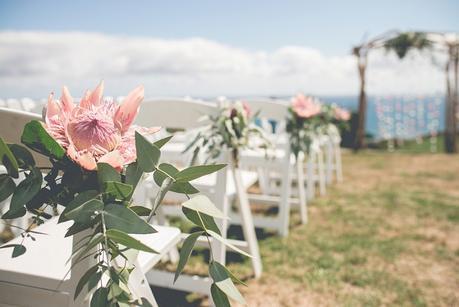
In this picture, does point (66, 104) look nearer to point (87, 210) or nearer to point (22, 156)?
point (22, 156)

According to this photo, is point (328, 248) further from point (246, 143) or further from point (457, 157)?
point (457, 157)

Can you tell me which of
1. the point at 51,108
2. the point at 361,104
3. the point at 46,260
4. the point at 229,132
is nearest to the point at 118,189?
the point at 51,108

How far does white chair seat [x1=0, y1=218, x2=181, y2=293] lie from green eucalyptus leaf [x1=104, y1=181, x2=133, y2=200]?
14.2 inches

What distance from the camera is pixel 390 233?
11.0ft

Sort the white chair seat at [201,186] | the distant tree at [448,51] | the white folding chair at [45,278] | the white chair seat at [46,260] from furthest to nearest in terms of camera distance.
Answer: the distant tree at [448,51], the white chair seat at [201,186], the white chair seat at [46,260], the white folding chair at [45,278]

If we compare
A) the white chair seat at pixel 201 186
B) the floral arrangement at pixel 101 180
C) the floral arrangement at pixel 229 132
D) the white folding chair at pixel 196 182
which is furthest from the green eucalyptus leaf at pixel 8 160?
the white chair seat at pixel 201 186

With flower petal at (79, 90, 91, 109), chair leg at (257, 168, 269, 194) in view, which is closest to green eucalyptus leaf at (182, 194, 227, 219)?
flower petal at (79, 90, 91, 109)

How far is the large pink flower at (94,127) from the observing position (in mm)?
695

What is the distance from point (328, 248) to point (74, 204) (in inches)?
106

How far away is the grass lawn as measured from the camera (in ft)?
7.44

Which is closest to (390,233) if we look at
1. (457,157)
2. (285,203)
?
(285,203)

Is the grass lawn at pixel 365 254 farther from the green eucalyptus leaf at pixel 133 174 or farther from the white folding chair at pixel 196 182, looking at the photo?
the green eucalyptus leaf at pixel 133 174

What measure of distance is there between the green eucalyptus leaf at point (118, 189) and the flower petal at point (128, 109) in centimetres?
14

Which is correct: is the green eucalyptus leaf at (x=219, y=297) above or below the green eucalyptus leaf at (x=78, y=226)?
below
